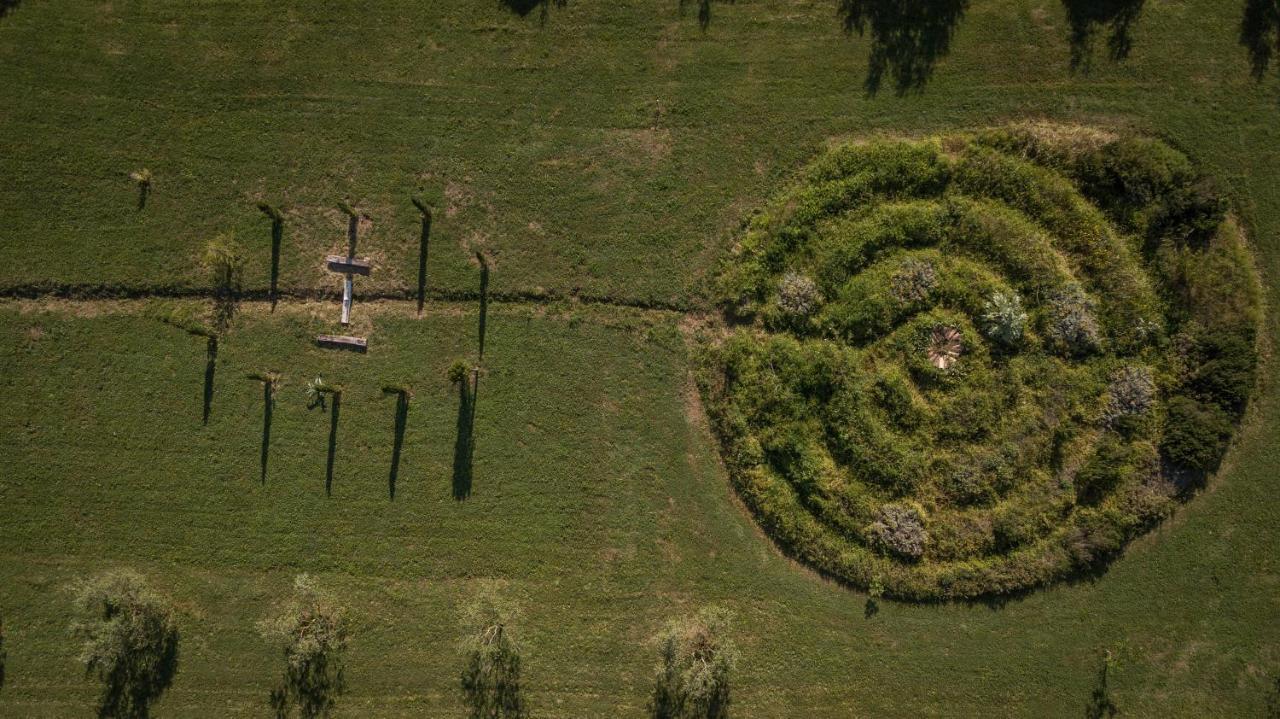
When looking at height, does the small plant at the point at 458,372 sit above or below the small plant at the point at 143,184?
below

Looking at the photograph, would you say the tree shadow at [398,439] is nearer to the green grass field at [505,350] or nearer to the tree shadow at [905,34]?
the green grass field at [505,350]

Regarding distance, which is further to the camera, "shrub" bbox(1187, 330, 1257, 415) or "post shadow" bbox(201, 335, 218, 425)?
"post shadow" bbox(201, 335, 218, 425)

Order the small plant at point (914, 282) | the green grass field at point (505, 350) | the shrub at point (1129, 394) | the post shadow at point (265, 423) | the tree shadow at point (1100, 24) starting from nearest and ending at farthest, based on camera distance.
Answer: the shrub at point (1129, 394)
the green grass field at point (505, 350)
the small plant at point (914, 282)
the tree shadow at point (1100, 24)
the post shadow at point (265, 423)

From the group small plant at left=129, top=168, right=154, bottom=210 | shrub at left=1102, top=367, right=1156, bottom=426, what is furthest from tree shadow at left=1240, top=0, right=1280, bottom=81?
small plant at left=129, top=168, right=154, bottom=210

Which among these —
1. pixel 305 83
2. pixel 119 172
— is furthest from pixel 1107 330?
pixel 119 172

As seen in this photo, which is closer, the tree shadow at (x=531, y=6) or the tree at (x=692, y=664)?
the tree at (x=692, y=664)

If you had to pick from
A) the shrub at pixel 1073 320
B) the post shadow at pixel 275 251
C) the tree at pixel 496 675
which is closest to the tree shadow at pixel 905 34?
the shrub at pixel 1073 320

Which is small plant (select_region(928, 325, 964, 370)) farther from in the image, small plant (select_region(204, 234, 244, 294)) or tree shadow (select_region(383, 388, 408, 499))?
small plant (select_region(204, 234, 244, 294))
